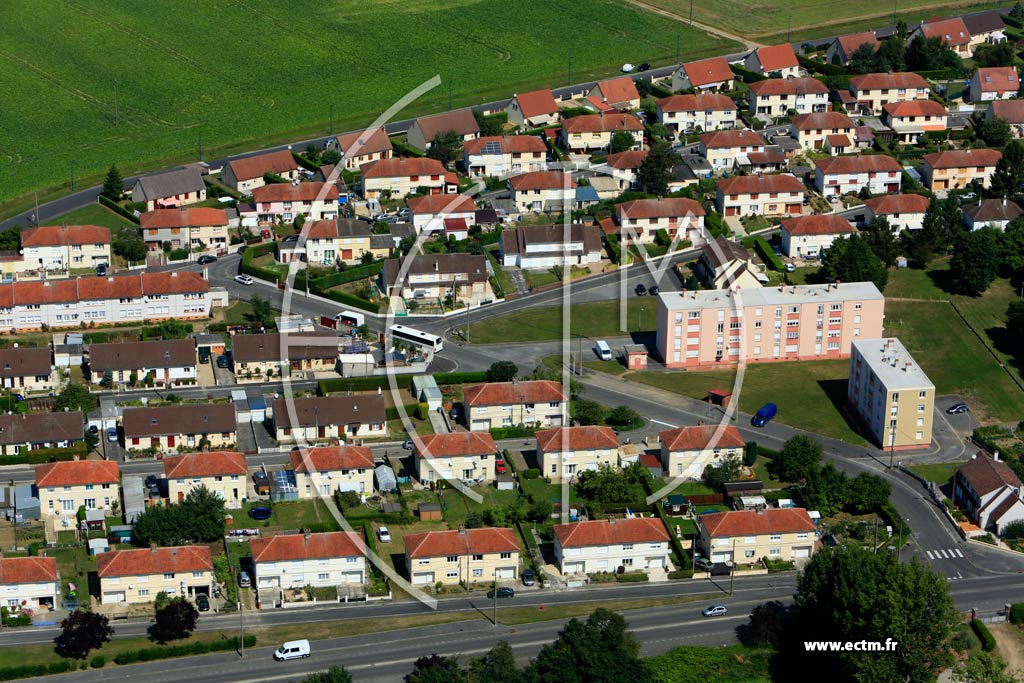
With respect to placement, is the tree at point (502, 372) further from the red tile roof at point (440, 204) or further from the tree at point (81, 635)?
the tree at point (81, 635)

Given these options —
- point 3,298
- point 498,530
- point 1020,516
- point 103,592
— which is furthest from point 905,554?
point 3,298

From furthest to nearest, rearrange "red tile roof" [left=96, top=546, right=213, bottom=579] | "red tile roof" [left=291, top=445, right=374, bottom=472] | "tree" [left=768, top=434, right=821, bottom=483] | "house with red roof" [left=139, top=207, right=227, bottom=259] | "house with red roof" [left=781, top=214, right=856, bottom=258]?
1. "house with red roof" [left=139, top=207, right=227, bottom=259]
2. "house with red roof" [left=781, top=214, right=856, bottom=258]
3. "tree" [left=768, top=434, right=821, bottom=483]
4. "red tile roof" [left=291, top=445, right=374, bottom=472]
5. "red tile roof" [left=96, top=546, right=213, bottom=579]

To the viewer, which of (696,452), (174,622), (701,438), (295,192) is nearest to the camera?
(174,622)

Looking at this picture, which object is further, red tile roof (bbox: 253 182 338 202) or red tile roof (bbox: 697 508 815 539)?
red tile roof (bbox: 253 182 338 202)

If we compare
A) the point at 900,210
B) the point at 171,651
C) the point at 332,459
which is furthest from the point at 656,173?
the point at 171,651

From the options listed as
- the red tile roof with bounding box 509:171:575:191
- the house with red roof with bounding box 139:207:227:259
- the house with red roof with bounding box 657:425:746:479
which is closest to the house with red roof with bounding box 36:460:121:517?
the house with red roof with bounding box 657:425:746:479

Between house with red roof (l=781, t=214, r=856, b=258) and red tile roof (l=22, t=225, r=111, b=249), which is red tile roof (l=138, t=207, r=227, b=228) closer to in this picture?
red tile roof (l=22, t=225, r=111, b=249)

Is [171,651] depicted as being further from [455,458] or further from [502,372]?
[502,372]

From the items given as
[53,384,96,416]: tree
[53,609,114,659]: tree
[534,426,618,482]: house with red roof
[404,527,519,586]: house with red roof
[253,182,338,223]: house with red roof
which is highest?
[253,182,338,223]: house with red roof

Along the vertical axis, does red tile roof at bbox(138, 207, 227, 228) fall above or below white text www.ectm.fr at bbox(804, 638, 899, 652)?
above
